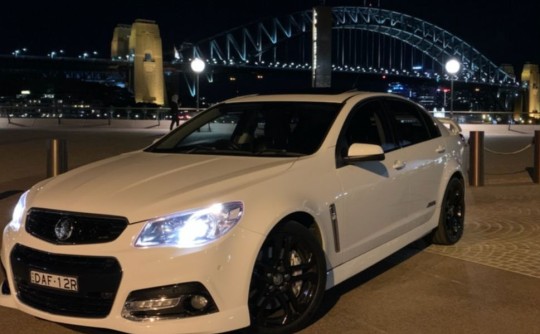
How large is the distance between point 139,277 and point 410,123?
3.68 m

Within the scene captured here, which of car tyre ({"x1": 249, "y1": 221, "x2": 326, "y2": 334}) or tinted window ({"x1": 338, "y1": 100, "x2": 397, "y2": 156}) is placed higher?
tinted window ({"x1": 338, "y1": 100, "x2": 397, "y2": 156})

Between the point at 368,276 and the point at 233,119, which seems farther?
the point at 233,119

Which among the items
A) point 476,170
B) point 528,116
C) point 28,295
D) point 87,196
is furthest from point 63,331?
point 528,116

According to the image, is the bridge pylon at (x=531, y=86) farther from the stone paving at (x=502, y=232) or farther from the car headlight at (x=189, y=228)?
the car headlight at (x=189, y=228)

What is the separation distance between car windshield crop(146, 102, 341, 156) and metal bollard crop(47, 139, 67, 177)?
14.4 feet

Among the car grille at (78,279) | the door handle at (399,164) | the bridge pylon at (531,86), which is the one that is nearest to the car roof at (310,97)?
the door handle at (399,164)

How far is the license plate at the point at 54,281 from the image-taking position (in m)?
3.91

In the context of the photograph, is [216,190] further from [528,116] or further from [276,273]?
[528,116]

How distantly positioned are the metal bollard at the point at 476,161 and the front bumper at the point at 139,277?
327 inches

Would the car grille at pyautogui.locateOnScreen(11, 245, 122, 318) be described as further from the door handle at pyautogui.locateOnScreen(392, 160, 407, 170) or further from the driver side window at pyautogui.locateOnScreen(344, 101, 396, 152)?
the door handle at pyautogui.locateOnScreen(392, 160, 407, 170)

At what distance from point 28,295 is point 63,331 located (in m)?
0.51

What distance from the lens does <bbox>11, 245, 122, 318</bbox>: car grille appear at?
3.85 meters

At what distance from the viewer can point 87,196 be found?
167 inches

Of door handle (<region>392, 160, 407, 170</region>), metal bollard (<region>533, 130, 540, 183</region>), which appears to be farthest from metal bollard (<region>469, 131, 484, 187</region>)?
door handle (<region>392, 160, 407, 170</region>)
